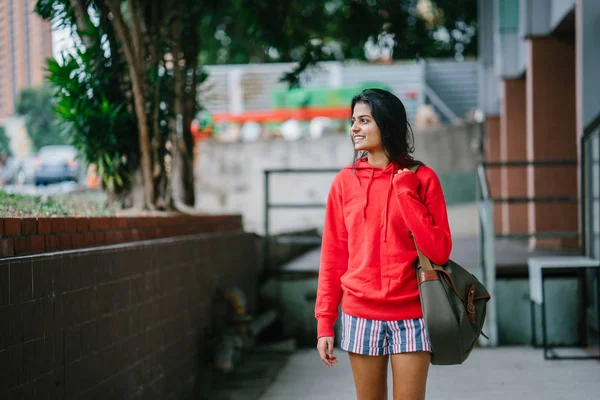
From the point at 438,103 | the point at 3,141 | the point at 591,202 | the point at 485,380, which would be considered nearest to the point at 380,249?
the point at 485,380

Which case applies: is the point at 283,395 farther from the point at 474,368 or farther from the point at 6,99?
the point at 6,99

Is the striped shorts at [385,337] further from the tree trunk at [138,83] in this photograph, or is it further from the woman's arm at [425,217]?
the tree trunk at [138,83]

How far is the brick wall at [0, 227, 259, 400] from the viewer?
3787 mm

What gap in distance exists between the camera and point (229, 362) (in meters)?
7.02

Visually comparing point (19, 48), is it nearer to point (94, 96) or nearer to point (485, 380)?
point (94, 96)

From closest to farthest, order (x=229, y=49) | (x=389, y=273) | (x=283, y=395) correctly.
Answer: (x=389, y=273) → (x=283, y=395) → (x=229, y=49)

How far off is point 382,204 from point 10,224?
1653 mm

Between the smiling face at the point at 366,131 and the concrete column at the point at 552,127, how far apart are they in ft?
28.1

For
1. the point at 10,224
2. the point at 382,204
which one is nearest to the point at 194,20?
the point at 10,224

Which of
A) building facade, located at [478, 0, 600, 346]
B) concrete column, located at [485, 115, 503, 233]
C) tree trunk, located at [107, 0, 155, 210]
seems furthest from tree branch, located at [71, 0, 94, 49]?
concrete column, located at [485, 115, 503, 233]

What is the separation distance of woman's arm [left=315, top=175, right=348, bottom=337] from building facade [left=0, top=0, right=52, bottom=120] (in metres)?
4.70

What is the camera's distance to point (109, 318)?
498 cm

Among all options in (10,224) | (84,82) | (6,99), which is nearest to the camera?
(10,224)

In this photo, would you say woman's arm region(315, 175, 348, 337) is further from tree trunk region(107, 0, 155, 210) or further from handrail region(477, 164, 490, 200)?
handrail region(477, 164, 490, 200)
